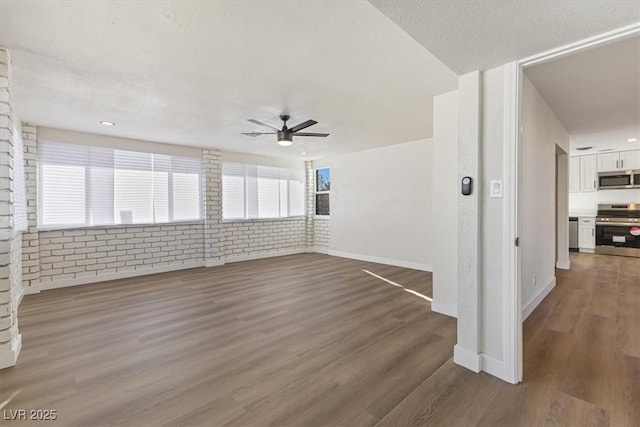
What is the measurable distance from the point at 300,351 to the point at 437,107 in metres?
2.95

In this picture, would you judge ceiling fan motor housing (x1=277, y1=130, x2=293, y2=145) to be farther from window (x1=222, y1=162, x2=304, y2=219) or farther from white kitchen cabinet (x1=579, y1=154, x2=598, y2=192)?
white kitchen cabinet (x1=579, y1=154, x2=598, y2=192)

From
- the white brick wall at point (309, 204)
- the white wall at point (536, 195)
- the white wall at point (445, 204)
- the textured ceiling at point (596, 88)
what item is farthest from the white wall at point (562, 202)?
the white brick wall at point (309, 204)

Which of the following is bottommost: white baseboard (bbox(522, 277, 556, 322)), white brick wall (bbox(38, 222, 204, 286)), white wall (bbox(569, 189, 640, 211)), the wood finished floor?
the wood finished floor

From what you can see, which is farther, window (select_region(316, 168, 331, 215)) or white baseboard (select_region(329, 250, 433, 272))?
window (select_region(316, 168, 331, 215))

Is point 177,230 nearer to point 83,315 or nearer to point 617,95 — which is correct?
point 83,315

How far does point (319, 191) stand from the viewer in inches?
316

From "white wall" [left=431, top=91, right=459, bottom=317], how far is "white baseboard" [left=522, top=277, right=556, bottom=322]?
71 cm

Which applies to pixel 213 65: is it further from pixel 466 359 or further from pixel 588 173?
pixel 588 173

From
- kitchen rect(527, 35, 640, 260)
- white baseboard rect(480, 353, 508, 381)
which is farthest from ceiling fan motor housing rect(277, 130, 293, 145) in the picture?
white baseboard rect(480, 353, 508, 381)

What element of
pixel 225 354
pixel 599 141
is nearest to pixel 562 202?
pixel 599 141

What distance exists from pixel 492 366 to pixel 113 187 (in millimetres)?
5979

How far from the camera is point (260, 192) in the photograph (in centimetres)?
721

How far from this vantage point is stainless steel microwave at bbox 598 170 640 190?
20.6 feet

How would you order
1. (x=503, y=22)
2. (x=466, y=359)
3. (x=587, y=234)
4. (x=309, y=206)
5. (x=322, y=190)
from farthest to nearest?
(x=309, y=206) < (x=322, y=190) < (x=587, y=234) < (x=466, y=359) < (x=503, y=22)
